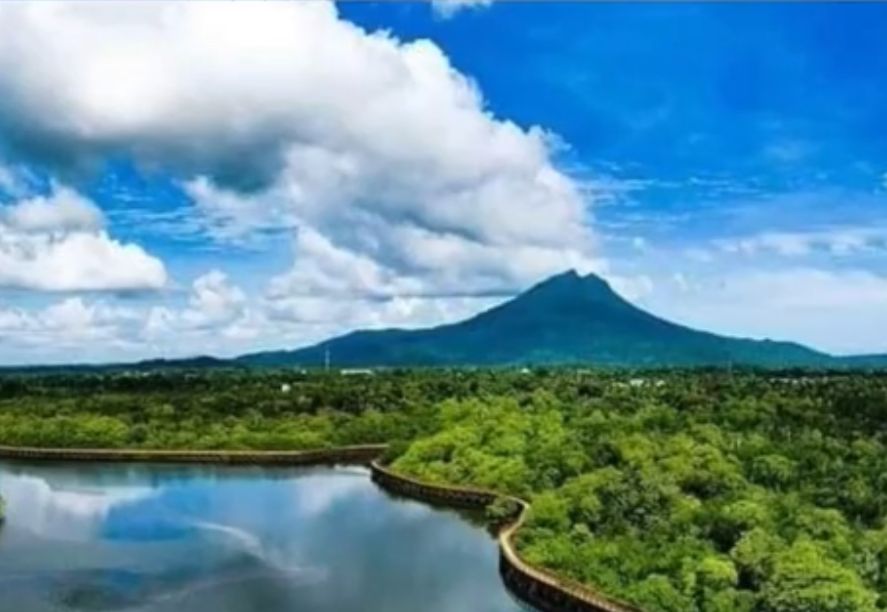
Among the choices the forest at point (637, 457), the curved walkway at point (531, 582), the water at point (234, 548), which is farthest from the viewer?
the water at point (234, 548)

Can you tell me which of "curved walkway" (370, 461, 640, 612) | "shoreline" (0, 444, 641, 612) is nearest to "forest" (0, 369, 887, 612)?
"curved walkway" (370, 461, 640, 612)

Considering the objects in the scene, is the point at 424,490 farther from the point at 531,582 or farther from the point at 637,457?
the point at 531,582

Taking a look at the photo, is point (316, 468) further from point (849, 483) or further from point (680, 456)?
point (849, 483)

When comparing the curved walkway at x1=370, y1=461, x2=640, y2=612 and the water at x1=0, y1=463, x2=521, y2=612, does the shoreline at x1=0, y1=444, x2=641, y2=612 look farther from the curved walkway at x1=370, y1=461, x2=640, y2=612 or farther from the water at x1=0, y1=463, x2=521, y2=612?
the water at x1=0, y1=463, x2=521, y2=612

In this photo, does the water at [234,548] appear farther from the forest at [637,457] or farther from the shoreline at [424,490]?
the forest at [637,457]

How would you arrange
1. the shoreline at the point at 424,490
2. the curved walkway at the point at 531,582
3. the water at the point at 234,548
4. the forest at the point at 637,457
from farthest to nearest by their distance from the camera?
the water at the point at 234,548, the shoreline at the point at 424,490, the curved walkway at the point at 531,582, the forest at the point at 637,457

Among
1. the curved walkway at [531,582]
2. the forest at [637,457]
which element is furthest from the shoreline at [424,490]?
the forest at [637,457]
